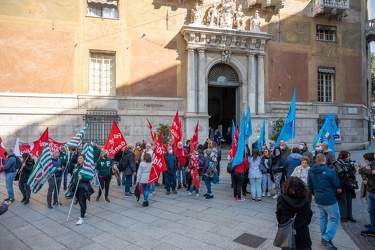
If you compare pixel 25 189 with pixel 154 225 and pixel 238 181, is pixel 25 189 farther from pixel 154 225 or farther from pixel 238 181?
pixel 238 181

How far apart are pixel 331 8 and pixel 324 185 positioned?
1966 cm

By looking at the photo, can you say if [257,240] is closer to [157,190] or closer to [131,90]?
[157,190]

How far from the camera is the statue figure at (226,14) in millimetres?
18203

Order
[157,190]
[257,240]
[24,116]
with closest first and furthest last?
[257,240] → [157,190] → [24,116]

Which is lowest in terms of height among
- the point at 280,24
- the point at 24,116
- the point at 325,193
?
the point at 325,193

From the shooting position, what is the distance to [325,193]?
5.11m

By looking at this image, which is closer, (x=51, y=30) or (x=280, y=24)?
(x=51, y=30)

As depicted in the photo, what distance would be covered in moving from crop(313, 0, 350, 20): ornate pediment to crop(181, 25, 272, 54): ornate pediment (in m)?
4.82

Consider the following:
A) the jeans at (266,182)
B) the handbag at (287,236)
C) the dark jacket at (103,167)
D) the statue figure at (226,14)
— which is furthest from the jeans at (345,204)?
the statue figure at (226,14)

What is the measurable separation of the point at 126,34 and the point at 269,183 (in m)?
12.6

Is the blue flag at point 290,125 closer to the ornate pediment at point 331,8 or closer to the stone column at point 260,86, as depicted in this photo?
the stone column at point 260,86

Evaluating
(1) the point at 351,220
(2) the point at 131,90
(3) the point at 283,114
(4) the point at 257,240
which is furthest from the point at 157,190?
(3) the point at 283,114

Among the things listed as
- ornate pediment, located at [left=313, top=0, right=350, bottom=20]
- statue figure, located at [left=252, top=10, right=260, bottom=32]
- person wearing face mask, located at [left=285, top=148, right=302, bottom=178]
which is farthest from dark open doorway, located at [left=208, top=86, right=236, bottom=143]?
person wearing face mask, located at [left=285, top=148, right=302, bottom=178]

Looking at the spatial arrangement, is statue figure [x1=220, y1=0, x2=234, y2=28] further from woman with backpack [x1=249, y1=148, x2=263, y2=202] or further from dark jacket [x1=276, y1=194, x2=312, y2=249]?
dark jacket [x1=276, y1=194, x2=312, y2=249]
